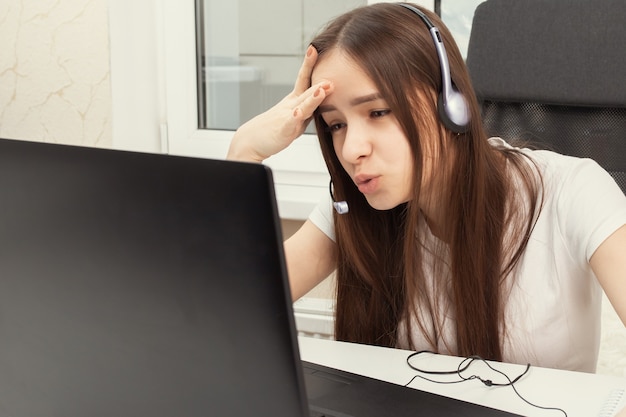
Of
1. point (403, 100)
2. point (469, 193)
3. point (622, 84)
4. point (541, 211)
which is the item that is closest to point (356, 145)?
point (403, 100)

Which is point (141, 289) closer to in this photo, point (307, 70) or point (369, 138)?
point (369, 138)

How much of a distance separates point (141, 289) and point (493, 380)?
55 centimetres

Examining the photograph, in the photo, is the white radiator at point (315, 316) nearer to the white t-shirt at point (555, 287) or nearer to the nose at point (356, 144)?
the white t-shirt at point (555, 287)

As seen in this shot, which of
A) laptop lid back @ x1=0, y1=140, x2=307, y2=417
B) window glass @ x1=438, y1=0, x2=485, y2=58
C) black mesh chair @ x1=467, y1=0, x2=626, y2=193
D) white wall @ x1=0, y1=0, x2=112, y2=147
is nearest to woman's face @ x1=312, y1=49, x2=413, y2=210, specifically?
black mesh chair @ x1=467, y1=0, x2=626, y2=193

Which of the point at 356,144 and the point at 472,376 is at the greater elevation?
the point at 356,144

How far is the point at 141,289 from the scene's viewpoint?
576 millimetres

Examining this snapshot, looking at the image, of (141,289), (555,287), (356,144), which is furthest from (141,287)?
(555,287)

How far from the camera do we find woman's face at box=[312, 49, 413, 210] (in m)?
1.05

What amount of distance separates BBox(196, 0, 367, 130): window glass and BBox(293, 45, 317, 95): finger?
3.19ft

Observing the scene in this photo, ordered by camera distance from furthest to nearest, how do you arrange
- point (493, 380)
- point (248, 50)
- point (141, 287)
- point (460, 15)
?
point (248, 50) < point (460, 15) < point (493, 380) < point (141, 287)

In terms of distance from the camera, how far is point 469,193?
3.75ft

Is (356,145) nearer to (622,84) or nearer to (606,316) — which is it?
(622,84)

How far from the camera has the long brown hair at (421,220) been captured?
3.52 ft

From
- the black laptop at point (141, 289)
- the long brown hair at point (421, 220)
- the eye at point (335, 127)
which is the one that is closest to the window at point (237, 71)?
the long brown hair at point (421, 220)
